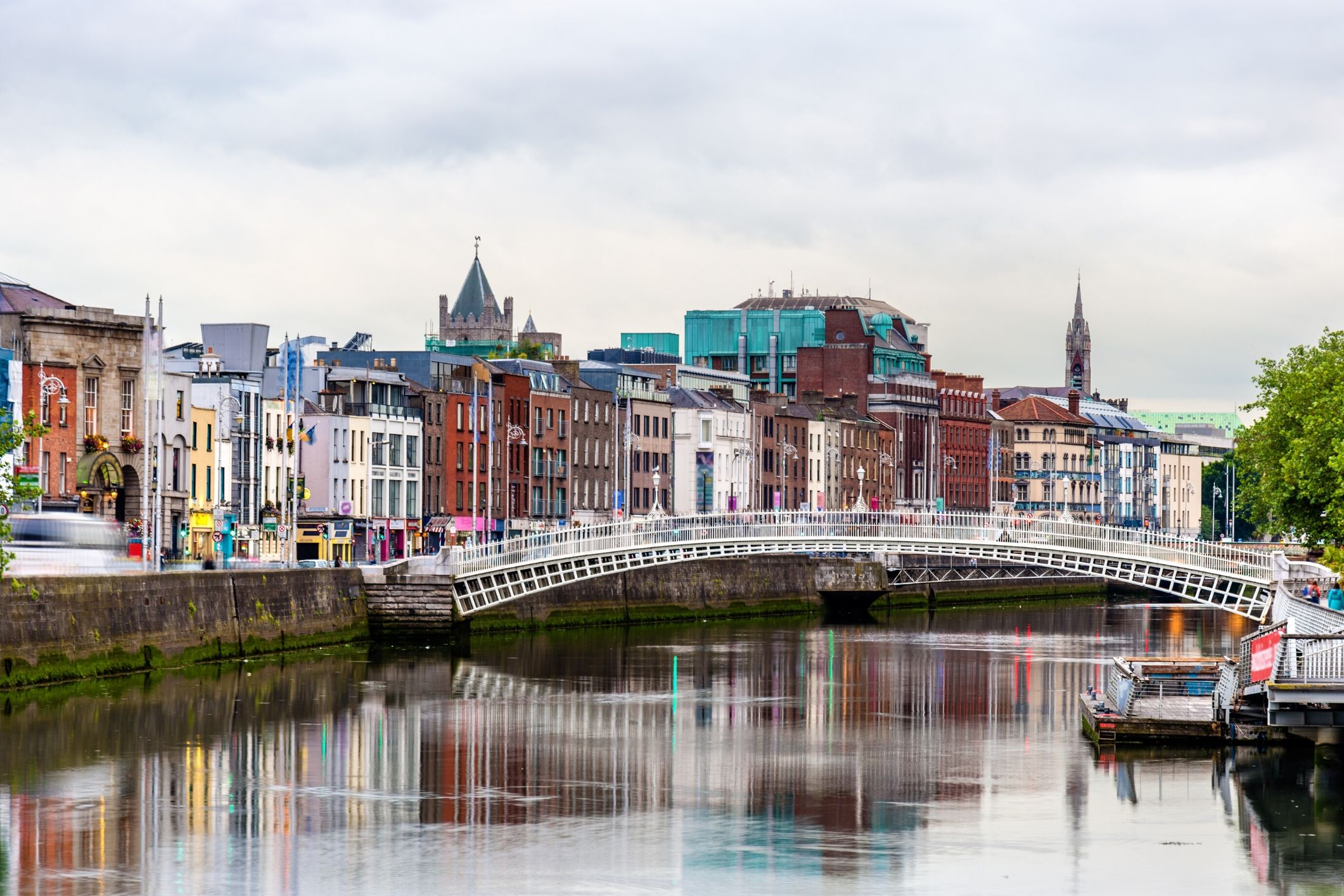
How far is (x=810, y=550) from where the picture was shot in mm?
72688

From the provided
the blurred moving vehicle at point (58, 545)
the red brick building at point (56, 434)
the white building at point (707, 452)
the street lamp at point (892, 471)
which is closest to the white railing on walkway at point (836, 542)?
the red brick building at point (56, 434)

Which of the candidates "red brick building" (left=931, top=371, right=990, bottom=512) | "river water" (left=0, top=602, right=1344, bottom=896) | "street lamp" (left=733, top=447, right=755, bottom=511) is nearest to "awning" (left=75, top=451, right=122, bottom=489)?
"river water" (left=0, top=602, right=1344, bottom=896)

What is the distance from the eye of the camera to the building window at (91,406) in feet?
245

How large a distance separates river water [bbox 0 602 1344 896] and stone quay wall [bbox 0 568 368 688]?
0.90 metres

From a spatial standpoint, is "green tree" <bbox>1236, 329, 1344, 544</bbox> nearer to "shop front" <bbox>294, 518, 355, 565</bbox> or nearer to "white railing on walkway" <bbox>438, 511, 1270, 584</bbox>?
"white railing on walkway" <bbox>438, 511, 1270, 584</bbox>

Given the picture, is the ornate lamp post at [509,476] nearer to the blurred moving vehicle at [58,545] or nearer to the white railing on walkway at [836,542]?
the white railing on walkway at [836,542]

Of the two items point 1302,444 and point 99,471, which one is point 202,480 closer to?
point 99,471

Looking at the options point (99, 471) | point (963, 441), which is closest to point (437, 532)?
point (99, 471)

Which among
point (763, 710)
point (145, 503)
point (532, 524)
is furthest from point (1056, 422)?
point (763, 710)

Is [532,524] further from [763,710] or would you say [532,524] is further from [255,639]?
[763,710]

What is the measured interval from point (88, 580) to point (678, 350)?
4225 inches

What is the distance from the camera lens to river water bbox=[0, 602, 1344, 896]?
31.2 meters

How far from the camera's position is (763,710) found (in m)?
53.1

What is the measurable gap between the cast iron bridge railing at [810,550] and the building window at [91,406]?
10.2 m
